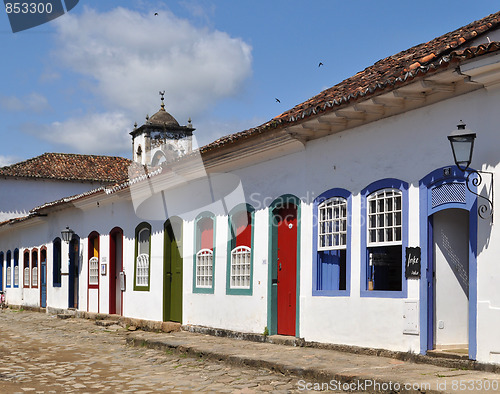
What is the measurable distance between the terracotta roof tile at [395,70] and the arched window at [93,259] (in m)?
8.40

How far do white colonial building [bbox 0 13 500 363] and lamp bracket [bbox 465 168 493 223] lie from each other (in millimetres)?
17

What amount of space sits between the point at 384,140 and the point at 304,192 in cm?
211

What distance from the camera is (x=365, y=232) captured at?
1005cm

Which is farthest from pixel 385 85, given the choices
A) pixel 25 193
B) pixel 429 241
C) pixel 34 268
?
pixel 25 193

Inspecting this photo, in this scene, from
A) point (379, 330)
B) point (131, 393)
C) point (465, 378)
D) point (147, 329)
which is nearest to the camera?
point (465, 378)

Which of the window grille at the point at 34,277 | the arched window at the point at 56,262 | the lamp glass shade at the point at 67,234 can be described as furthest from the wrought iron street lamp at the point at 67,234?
the window grille at the point at 34,277

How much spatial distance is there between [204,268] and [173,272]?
5.34 ft

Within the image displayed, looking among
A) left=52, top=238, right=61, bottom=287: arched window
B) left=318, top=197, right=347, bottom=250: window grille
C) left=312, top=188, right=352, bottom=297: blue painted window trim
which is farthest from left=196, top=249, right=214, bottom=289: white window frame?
left=52, top=238, right=61, bottom=287: arched window

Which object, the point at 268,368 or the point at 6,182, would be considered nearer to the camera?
the point at 268,368

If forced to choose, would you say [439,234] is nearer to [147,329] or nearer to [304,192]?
[304,192]

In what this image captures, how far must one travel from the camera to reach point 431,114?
8.98 m

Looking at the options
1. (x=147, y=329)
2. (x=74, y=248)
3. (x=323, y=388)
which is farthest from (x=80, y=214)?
(x=323, y=388)

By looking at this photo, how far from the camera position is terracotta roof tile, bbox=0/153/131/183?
34.5 meters

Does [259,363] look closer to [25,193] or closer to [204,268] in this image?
[204,268]
